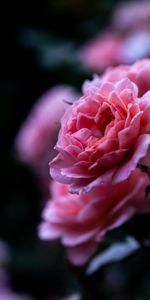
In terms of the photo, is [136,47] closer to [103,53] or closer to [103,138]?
[103,53]

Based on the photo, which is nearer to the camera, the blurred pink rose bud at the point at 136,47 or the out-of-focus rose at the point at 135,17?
the blurred pink rose bud at the point at 136,47

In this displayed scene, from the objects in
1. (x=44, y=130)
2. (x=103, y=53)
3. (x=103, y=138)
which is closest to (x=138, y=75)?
(x=103, y=138)

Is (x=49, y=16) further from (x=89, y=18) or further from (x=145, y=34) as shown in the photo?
(x=145, y=34)

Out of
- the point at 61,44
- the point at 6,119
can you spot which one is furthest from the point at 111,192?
the point at 6,119

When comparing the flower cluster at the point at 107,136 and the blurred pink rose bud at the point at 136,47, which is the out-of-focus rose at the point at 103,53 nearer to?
the blurred pink rose bud at the point at 136,47

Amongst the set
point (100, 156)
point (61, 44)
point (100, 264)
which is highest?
point (61, 44)

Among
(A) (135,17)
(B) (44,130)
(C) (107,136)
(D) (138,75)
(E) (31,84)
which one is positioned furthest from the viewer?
(E) (31,84)

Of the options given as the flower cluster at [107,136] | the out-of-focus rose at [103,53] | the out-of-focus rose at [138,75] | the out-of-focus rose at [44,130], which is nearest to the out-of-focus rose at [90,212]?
the flower cluster at [107,136]
